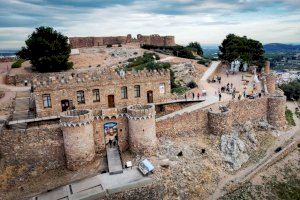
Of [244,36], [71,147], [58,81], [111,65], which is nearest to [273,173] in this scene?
[71,147]

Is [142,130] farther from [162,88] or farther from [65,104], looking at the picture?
[162,88]

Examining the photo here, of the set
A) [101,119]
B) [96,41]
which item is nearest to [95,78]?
[101,119]

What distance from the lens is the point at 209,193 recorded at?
2709cm

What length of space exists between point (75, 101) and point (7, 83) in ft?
54.8

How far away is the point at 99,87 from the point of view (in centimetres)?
3403

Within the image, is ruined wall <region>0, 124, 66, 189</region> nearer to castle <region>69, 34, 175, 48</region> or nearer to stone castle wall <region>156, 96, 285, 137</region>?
stone castle wall <region>156, 96, 285, 137</region>

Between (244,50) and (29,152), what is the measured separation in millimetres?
41793

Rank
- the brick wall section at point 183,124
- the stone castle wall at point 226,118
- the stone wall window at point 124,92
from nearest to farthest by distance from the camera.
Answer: the brick wall section at point 183,124 < the stone castle wall at point 226,118 < the stone wall window at point 124,92

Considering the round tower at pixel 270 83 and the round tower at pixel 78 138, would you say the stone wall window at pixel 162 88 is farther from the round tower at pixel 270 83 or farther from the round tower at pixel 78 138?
the round tower at pixel 270 83

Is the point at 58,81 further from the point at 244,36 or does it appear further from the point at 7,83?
the point at 244,36

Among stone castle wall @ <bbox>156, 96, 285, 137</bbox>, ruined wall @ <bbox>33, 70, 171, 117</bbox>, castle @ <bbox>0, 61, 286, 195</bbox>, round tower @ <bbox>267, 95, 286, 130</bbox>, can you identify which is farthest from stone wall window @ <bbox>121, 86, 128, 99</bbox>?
round tower @ <bbox>267, 95, 286, 130</bbox>

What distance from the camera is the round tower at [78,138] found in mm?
26389

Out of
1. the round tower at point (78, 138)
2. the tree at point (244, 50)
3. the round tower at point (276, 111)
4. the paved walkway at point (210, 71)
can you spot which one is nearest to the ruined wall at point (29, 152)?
the round tower at point (78, 138)

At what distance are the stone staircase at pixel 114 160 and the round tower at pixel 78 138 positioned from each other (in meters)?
1.71
